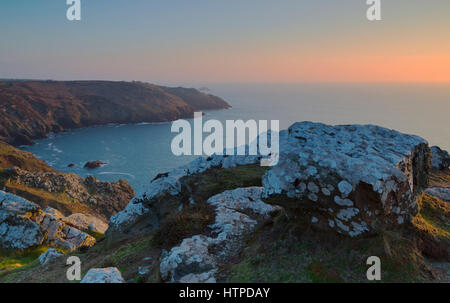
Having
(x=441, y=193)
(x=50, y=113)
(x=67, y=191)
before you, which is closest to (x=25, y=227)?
(x=67, y=191)

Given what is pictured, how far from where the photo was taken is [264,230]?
1159 centimetres

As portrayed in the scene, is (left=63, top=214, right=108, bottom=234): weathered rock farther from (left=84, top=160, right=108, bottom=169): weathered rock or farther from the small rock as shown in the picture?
(left=84, top=160, right=108, bottom=169): weathered rock

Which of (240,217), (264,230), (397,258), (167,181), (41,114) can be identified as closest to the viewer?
(397,258)

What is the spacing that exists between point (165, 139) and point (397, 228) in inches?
5027

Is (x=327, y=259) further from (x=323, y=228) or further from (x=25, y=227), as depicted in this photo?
(x=25, y=227)

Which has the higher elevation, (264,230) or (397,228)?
(397,228)

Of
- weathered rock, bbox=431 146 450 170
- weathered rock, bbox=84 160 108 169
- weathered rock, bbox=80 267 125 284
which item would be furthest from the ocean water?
weathered rock, bbox=80 267 125 284

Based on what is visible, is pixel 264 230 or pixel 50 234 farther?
pixel 50 234

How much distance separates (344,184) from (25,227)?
3294 cm

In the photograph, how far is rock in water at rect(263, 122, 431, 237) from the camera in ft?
29.3

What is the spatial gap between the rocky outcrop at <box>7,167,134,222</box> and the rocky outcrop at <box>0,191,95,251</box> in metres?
23.8

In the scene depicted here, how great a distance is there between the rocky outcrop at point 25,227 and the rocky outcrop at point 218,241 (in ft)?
69.6
